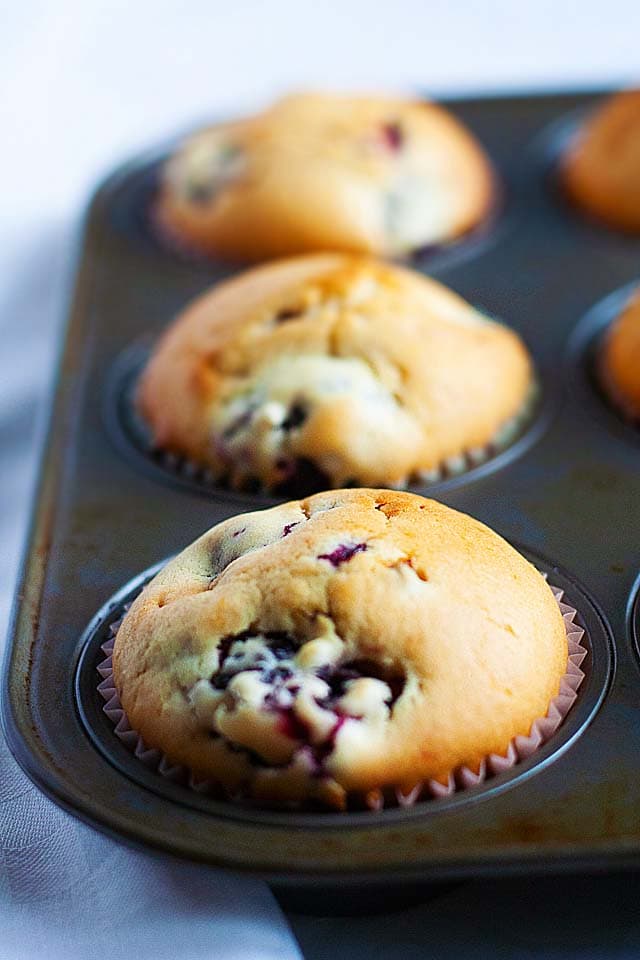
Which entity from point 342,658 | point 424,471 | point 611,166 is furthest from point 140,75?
point 342,658

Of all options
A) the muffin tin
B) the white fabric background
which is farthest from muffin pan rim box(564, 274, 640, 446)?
the white fabric background

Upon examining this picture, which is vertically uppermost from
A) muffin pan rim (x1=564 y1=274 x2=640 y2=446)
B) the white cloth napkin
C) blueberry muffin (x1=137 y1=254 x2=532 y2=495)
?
blueberry muffin (x1=137 y1=254 x2=532 y2=495)

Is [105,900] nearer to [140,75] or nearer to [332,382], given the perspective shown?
[332,382]

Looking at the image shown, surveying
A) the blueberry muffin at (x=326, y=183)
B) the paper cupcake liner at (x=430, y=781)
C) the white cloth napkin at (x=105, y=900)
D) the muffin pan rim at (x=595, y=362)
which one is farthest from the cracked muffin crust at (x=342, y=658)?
the blueberry muffin at (x=326, y=183)

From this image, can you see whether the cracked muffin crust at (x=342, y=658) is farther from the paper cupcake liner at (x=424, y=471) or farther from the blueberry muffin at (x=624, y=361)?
the blueberry muffin at (x=624, y=361)

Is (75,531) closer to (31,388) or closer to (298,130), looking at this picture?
(31,388)

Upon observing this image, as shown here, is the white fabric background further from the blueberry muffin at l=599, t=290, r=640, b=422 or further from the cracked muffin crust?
the blueberry muffin at l=599, t=290, r=640, b=422
